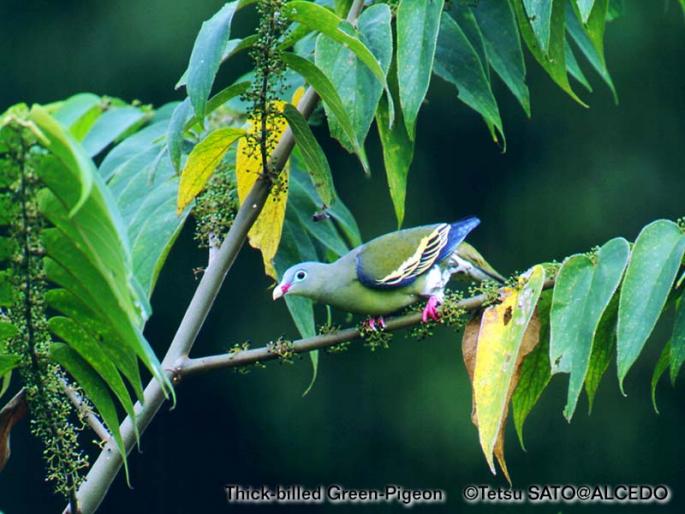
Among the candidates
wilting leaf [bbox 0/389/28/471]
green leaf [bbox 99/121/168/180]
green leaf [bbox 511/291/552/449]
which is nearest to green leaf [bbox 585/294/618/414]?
green leaf [bbox 511/291/552/449]

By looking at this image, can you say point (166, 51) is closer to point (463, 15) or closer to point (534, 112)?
point (534, 112)

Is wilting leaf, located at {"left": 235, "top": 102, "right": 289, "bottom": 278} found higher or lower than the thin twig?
higher

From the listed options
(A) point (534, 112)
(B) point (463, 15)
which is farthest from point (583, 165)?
(B) point (463, 15)

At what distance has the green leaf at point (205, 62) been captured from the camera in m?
1.74

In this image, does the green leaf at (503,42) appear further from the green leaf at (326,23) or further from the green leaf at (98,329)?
the green leaf at (98,329)

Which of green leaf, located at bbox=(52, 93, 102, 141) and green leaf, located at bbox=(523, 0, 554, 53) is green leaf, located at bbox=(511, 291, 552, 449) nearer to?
green leaf, located at bbox=(523, 0, 554, 53)

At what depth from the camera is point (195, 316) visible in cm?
182

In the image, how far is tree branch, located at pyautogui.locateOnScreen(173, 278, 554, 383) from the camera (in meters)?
1.77

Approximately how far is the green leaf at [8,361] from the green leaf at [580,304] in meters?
0.74

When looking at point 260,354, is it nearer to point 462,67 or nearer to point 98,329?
point 98,329

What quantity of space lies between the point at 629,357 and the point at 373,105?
60 cm

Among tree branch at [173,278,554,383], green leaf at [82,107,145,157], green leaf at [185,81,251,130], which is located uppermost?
green leaf at [185,81,251,130]

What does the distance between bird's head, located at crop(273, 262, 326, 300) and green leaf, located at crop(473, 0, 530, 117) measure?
53 centimetres

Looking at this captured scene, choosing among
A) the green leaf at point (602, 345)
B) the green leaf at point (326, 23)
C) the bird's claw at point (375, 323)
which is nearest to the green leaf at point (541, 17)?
the green leaf at point (326, 23)
